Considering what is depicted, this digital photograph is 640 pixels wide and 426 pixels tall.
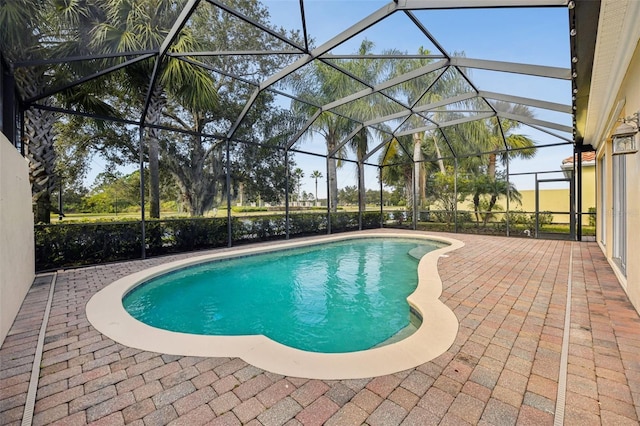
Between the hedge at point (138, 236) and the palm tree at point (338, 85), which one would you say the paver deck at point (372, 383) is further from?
the palm tree at point (338, 85)

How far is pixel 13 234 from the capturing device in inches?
138

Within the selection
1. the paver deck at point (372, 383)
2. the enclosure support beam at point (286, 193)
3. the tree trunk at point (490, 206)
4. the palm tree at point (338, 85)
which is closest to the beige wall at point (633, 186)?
the paver deck at point (372, 383)

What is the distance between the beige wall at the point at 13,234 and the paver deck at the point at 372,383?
307 mm

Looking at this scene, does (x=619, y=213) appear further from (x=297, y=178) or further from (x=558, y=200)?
(x=297, y=178)

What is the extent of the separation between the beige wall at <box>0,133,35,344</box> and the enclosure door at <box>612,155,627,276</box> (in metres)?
8.10

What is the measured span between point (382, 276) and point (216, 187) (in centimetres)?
603

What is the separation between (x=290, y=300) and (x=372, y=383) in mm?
2944

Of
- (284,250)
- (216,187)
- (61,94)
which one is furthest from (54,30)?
(284,250)

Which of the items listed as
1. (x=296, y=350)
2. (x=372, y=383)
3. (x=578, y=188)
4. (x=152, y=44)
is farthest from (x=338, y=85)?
(x=372, y=383)

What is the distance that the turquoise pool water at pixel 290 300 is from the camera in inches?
144

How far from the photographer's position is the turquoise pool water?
144 inches

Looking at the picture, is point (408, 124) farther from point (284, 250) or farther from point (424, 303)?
point (424, 303)

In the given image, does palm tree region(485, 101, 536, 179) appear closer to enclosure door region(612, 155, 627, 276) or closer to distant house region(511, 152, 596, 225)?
distant house region(511, 152, 596, 225)

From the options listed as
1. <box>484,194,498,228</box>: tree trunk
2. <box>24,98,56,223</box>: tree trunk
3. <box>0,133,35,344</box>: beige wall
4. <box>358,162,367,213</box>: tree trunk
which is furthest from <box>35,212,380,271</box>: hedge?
<box>484,194,498,228</box>: tree trunk
